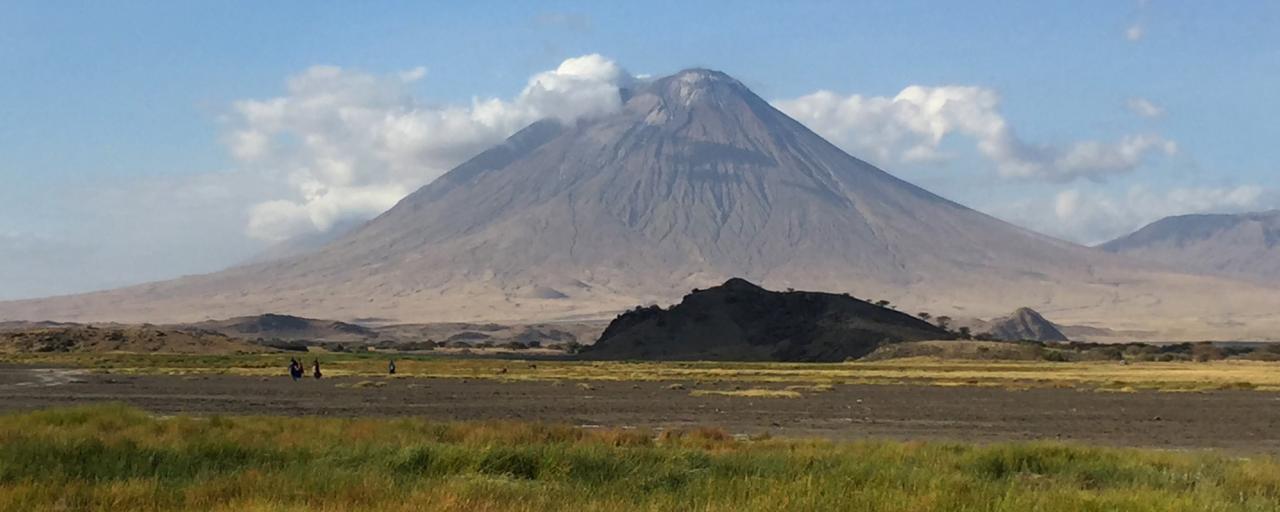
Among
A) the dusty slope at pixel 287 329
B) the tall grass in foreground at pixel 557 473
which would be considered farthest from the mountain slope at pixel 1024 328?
the tall grass in foreground at pixel 557 473

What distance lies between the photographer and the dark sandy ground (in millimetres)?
27031

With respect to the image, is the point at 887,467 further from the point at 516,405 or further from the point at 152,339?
the point at 152,339

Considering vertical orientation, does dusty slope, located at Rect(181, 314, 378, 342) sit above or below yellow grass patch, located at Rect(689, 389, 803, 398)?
above

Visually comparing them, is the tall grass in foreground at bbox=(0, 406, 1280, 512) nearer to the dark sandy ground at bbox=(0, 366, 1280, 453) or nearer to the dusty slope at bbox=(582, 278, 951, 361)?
the dark sandy ground at bbox=(0, 366, 1280, 453)

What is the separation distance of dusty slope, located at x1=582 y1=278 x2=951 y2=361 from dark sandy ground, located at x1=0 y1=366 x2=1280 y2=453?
45.3 m

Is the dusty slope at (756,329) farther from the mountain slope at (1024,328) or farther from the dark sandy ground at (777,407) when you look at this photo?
the mountain slope at (1024,328)

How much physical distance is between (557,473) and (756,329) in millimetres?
88258

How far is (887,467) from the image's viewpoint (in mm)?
15211

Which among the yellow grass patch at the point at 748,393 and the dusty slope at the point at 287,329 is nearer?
the yellow grass patch at the point at 748,393

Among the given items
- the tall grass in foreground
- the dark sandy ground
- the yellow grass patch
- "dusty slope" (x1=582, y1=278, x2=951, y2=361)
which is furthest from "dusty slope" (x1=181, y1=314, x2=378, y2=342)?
the tall grass in foreground

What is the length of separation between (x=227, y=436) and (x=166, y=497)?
6837 millimetres

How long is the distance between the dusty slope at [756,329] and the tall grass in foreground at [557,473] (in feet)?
232

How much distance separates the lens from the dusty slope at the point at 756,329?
306 ft

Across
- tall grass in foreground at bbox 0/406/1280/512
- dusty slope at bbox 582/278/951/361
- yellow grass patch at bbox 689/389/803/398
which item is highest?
dusty slope at bbox 582/278/951/361
